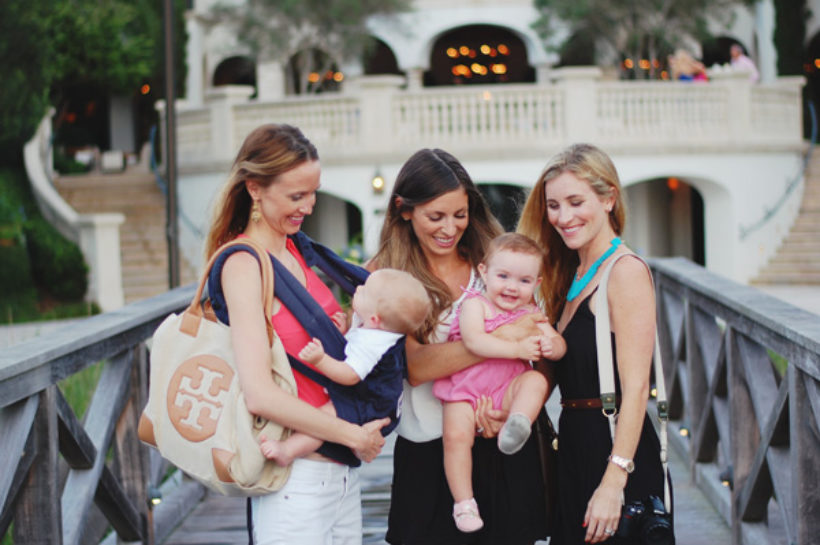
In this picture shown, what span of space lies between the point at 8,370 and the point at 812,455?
2451 mm

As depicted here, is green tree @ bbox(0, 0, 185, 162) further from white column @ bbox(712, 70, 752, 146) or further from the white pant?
the white pant

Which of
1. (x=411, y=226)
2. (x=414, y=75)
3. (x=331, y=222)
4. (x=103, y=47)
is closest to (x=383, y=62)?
(x=414, y=75)

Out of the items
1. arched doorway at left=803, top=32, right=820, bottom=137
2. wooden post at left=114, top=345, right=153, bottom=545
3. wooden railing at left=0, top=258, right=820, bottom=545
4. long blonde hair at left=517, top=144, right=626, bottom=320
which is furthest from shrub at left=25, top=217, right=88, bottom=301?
arched doorway at left=803, top=32, right=820, bottom=137

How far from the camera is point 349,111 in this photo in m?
19.0

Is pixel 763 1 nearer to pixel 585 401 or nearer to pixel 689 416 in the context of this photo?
pixel 689 416

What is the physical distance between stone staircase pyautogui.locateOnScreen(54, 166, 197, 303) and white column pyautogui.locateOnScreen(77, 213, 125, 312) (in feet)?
1.75

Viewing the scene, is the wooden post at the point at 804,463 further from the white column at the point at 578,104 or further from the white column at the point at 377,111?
the white column at the point at 377,111

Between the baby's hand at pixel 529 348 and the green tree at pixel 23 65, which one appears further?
the green tree at pixel 23 65

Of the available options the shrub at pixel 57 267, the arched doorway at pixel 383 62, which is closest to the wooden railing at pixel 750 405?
the shrub at pixel 57 267

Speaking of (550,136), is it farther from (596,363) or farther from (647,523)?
(647,523)

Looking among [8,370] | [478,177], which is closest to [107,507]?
[8,370]

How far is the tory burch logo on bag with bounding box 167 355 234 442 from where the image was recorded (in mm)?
2562

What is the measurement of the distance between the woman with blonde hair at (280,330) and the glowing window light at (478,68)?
92.3 ft

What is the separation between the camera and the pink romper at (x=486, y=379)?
2.94 meters
